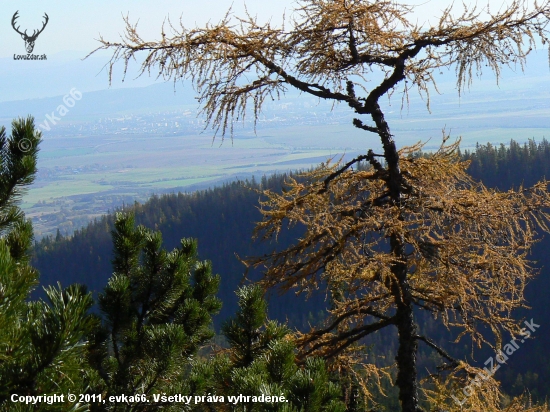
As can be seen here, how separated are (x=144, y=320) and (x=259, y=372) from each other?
1.93m

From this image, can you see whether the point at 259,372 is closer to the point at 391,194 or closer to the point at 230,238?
the point at 391,194

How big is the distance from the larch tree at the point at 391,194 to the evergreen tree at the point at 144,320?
872mm

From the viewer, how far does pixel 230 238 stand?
104 metres

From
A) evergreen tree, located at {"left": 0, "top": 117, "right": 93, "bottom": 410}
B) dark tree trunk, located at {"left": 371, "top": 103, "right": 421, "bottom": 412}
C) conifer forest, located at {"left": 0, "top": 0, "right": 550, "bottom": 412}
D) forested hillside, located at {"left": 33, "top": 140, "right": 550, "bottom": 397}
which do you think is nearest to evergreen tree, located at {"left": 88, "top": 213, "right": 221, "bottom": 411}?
conifer forest, located at {"left": 0, "top": 0, "right": 550, "bottom": 412}

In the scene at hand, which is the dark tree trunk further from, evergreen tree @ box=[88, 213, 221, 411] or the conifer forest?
evergreen tree @ box=[88, 213, 221, 411]

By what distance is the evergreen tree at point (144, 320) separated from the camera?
14.7 feet

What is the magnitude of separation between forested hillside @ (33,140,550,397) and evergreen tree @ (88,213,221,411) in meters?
73.1

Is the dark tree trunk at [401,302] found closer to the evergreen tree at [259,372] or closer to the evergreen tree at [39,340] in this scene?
the evergreen tree at [259,372]

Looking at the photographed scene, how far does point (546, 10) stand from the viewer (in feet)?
15.1

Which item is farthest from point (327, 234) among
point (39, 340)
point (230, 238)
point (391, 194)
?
point (230, 238)

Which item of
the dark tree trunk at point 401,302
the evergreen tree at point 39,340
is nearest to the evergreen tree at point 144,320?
the dark tree trunk at point 401,302

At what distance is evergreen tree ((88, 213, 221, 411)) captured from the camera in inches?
177

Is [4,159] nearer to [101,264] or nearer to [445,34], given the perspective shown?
[445,34]

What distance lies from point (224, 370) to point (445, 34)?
3631mm
